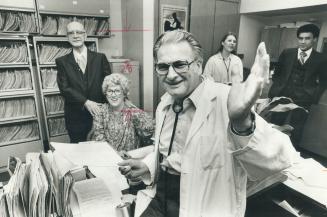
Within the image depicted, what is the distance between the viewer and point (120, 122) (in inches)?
79.7

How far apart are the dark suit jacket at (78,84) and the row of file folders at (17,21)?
839 millimetres

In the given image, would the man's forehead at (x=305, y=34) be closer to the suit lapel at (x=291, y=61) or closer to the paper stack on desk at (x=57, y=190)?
the suit lapel at (x=291, y=61)

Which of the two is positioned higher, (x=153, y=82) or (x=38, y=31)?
(x=38, y=31)

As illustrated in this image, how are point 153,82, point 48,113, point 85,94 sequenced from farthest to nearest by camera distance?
point 153,82
point 48,113
point 85,94

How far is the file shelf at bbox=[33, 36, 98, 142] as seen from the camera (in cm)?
311

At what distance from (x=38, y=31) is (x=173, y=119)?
261 centimetres

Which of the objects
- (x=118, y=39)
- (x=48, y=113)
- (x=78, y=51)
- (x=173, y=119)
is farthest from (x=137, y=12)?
(x=173, y=119)

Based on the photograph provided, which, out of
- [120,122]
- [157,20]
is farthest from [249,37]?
[120,122]

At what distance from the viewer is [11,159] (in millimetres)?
980

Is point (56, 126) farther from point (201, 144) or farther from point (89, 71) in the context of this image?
point (201, 144)

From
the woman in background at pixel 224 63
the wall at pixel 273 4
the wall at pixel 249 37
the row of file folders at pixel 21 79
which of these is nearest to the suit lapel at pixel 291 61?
the wall at pixel 273 4

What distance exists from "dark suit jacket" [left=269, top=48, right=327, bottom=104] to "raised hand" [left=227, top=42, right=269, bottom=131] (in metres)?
1.87

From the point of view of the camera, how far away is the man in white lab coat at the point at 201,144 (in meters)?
0.72

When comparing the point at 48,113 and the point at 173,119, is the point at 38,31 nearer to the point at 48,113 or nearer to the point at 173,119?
the point at 48,113
